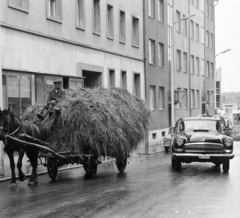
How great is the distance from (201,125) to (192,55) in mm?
34037

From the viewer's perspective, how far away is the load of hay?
46.5ft

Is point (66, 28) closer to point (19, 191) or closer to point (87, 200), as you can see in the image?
point (19, 191)

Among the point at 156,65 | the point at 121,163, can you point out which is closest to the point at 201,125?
the point at 121,163

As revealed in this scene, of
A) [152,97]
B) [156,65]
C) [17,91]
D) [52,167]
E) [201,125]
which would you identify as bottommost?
[52,167]

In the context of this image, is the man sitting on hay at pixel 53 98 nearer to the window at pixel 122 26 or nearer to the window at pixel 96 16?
the window at pixel 96 16

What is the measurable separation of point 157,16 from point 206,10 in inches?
807

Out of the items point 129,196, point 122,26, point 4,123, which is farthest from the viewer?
point 122,26

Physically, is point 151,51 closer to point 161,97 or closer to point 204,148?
point 161,97

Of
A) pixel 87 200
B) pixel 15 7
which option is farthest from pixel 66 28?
pixel 87 200

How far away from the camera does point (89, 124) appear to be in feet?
46.7

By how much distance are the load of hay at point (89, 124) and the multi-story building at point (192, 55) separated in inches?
1019

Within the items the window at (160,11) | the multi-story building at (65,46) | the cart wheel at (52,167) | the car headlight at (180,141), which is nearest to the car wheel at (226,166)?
the car headlight at (180,141)

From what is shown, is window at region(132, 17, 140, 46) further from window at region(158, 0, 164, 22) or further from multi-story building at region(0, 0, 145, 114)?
window at region(158, 0, 164, 22)

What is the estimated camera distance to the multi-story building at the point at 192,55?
4571 cm
